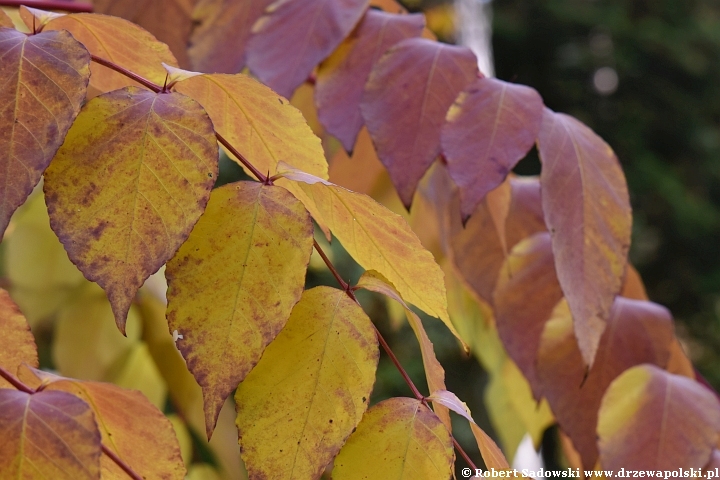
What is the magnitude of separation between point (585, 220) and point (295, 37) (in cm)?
21

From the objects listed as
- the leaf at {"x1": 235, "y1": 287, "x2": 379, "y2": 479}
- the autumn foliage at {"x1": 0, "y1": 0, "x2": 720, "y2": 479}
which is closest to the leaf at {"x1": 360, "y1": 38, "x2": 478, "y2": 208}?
the autumn foliage at {"x1": 0, "y1": 0, "x2": 720, "y2": 479}

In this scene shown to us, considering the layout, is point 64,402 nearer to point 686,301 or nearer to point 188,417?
point 188,417

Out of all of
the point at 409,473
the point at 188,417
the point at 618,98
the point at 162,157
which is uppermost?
the point at 162,157

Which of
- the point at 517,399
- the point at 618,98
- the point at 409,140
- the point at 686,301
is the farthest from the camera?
the point at 618,98

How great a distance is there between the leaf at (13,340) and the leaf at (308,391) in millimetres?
76

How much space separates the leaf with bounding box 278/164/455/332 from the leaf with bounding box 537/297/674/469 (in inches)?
6.7

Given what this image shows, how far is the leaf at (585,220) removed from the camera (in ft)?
1.14

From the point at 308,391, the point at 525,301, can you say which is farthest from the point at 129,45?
the point at 525,301

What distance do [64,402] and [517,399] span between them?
0.40m

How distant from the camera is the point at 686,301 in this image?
439 centimetres

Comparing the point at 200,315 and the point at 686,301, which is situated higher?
the point at 200,315

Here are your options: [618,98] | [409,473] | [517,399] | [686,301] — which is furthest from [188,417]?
[618,98]

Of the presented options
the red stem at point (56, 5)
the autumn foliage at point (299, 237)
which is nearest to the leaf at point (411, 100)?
the autumn foliage at point (299, 237)

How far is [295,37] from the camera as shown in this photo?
0.44 m
